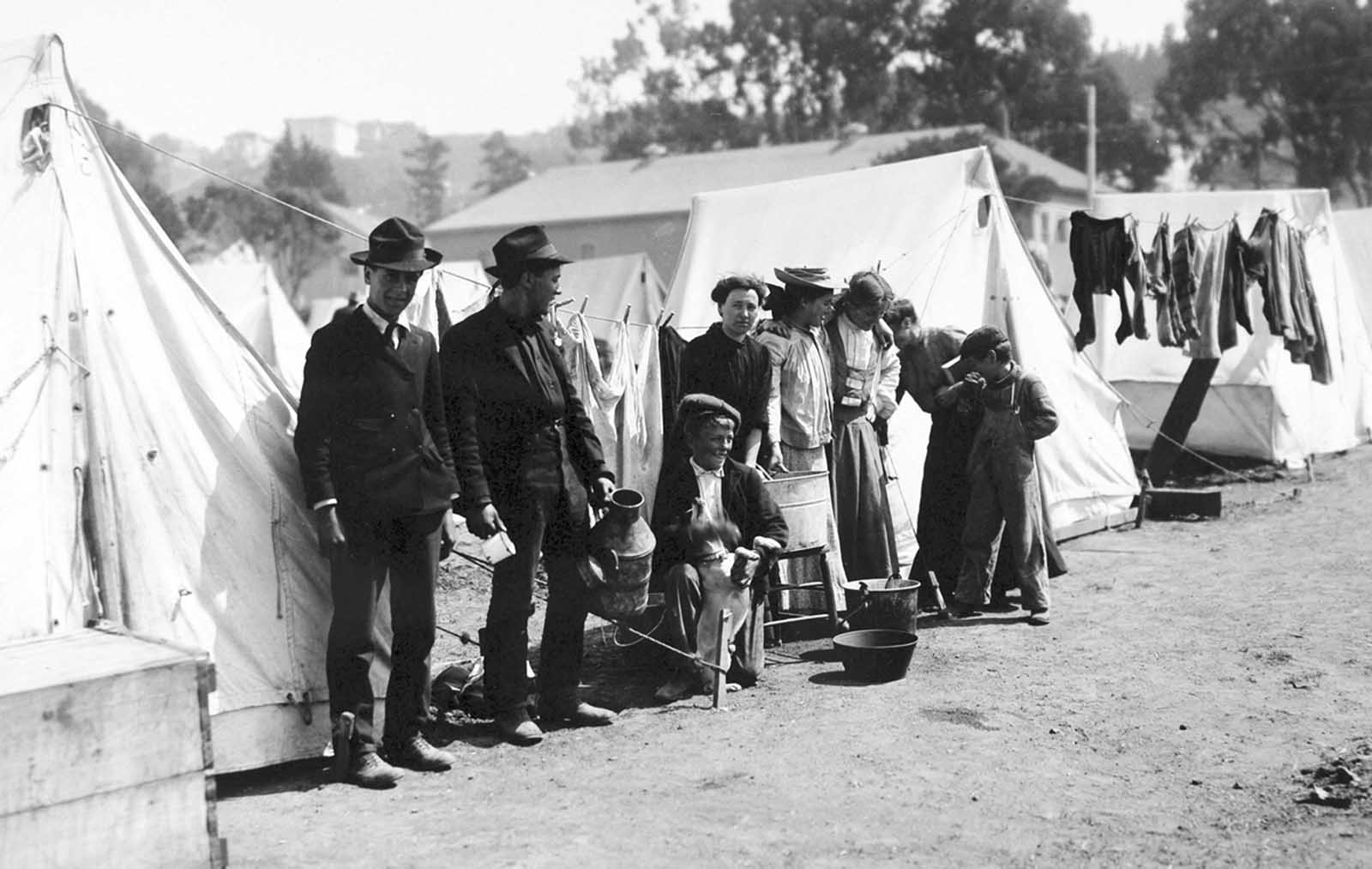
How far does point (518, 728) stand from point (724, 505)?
4.58 ft

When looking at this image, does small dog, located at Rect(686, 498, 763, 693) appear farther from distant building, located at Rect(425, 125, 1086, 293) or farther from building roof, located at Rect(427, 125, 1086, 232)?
building roof, located at Rect(427, 125, 1086, 232)

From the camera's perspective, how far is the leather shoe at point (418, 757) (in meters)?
4.75

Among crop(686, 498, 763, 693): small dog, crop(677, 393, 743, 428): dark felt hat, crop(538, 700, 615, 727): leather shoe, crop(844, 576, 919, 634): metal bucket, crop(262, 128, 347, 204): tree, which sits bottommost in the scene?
crop(538, 700, 615, 727): leather shoe

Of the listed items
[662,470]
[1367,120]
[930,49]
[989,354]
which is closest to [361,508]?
[662,470]

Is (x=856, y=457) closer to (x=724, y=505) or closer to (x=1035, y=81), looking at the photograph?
(x=724, y=505)

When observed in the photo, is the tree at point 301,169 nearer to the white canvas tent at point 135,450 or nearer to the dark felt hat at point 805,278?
the dark felt hat at point 805,278

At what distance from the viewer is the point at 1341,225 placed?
17188 mm

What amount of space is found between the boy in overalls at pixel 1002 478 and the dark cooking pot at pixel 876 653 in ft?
4.11

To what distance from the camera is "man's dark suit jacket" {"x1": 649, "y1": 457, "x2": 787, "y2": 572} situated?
19.0 feet

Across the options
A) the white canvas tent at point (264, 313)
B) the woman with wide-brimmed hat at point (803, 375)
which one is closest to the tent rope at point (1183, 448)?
the woman with wide-brimmed hat at point (803, 375)

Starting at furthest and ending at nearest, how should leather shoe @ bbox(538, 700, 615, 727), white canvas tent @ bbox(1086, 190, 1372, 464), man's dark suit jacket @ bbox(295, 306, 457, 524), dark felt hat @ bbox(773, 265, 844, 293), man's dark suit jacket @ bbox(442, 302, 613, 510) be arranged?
1. white canvas tent @ bbox(1086, 190, 1372, 464)
2. dark felt hat @ bbox(773, 265, 844, 293)
3. leather shoe @ bbox(538, 700, 615, 727)
4. man's dark suit jacket @ bbox(442, 302, 613, 510)
5. man's dark suit jacket @ bbox(295, 306, 457, 524)

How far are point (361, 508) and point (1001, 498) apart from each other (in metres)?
3.78

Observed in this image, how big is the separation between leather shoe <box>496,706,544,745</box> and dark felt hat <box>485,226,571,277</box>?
5.50 feet

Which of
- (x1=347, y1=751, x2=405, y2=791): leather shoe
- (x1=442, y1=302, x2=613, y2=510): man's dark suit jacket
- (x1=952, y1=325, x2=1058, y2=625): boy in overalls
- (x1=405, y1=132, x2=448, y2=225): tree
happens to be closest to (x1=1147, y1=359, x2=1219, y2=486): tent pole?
(x1=952, y1=325, x2=1058, y2=625): boy in overalls
